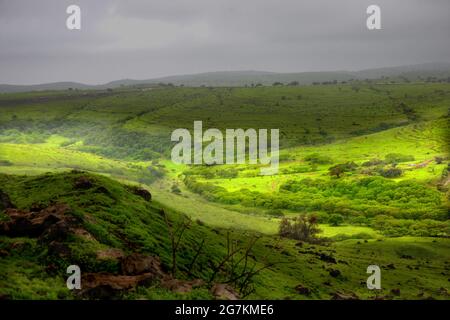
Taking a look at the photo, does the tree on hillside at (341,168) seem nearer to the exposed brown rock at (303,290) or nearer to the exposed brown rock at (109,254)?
A: the exposed brown rock at (303,290)

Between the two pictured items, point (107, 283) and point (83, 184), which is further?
point (83, 184)

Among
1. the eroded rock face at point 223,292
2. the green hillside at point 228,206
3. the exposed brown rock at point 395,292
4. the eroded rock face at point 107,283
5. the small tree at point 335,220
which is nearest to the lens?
the eroded rock face at point 107,283

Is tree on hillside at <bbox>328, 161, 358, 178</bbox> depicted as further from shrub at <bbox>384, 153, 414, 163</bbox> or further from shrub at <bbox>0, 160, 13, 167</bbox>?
shrub at <bbox>0, 160, 13, 167</bbox>

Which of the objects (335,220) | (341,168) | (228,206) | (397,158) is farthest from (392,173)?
(228,206)

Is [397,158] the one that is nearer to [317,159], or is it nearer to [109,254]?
[317,159]

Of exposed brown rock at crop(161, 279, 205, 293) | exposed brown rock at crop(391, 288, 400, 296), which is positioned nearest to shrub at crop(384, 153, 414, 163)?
exposed brown rock at crop(391, 288, 400, 296)

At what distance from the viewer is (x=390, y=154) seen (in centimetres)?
11425

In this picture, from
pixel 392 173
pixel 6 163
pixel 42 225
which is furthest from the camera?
pixel 392 173

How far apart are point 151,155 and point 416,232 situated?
9047 centimetres
